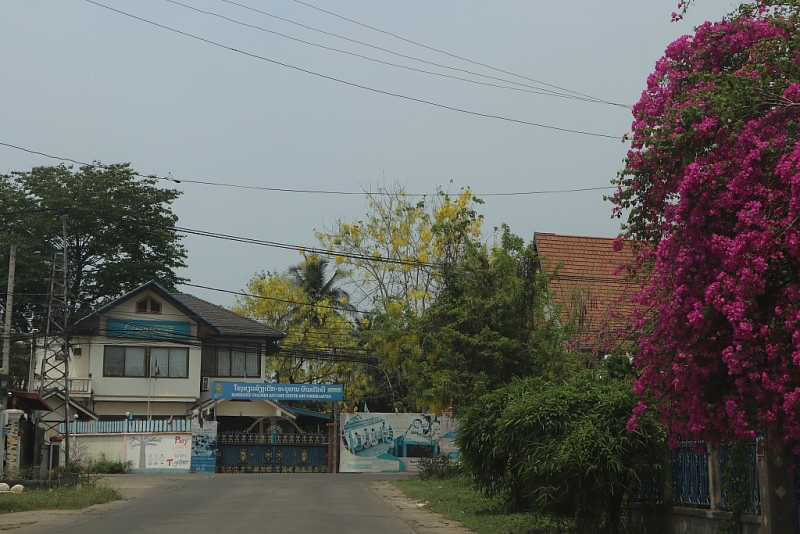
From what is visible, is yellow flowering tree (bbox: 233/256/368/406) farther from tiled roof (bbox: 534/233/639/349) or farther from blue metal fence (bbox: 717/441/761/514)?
blue metal fence (bbox: 717/441/761/514)

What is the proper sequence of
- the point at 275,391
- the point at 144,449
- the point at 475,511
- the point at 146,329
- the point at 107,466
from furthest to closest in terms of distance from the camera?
the point at 146,329, the point at 275,391, the point at 144,449, the point at 107,466, the point at 475,511

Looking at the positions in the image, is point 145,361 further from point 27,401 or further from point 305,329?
point 27,401

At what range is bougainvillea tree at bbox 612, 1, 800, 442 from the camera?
22.8 feet

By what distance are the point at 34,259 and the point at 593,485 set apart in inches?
1704

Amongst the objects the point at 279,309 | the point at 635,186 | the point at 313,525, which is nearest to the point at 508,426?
the point at 313,525

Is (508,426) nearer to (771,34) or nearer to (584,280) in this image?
(771,34)

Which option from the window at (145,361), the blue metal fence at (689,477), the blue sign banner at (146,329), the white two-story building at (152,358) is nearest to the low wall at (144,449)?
the white two-story building at (152,358)

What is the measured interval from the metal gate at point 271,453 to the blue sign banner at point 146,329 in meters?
7.16

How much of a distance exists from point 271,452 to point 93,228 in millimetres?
19883

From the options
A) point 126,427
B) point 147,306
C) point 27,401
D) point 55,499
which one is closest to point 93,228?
point 147,306

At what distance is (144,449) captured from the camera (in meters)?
38.6

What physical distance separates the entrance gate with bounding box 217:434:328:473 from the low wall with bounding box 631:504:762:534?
2860 cm

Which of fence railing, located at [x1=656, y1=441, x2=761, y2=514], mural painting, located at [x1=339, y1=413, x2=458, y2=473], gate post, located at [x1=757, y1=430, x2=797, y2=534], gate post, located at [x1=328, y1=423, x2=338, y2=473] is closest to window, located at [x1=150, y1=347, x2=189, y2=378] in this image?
gate post, located at [x1=328, y1=423, x2=338, y2=473]

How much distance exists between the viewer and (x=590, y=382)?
13.5m
